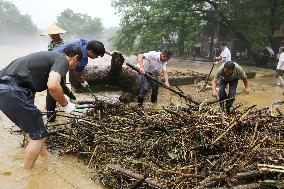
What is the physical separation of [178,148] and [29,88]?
2105mm

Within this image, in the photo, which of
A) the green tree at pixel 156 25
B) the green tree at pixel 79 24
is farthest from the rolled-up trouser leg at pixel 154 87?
the green tree at pixel 79 24

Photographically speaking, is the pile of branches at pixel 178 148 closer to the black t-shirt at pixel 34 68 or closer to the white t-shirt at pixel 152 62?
the black t-shirt at pixel 34 68

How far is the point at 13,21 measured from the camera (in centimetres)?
6631

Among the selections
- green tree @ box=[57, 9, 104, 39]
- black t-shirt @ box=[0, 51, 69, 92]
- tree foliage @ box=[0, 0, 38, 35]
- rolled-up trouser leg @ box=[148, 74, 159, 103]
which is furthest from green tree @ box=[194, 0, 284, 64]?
tree foliage @ box=[0, 0, 38, 35]

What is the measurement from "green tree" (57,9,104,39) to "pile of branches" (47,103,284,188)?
62.0m

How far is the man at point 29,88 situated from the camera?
158 inches

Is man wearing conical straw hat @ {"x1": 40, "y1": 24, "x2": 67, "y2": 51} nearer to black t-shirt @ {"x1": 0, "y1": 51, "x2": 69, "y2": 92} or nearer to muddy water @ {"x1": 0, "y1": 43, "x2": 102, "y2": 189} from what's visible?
muddy water @ {"x1": 0, "y1": 43, "x2": 102, "y2": 189}

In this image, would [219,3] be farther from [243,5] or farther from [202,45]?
[202,45]

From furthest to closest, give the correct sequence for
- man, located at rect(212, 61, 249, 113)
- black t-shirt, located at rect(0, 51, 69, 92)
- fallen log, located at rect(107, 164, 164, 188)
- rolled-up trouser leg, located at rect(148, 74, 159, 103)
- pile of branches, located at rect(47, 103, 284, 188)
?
1. rolled-up trouser leg, located at rect(148, 74, 159, 103)
2. man, located at rect(212, 61, 249, 113)
3. black t-shirt, located at rect(0, 51, 69, 92)
4. pile of branches, located at rect(47, 103, 284, 188)
5. fallen log, located at rect(107, 164, 164, 188)

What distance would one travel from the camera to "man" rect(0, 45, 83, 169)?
13.1 feet

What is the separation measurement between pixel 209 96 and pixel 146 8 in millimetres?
12940

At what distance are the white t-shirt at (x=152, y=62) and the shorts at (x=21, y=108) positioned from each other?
4.34 m

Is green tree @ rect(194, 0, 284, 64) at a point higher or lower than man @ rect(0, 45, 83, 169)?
higher

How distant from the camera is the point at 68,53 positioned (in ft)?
14.3
